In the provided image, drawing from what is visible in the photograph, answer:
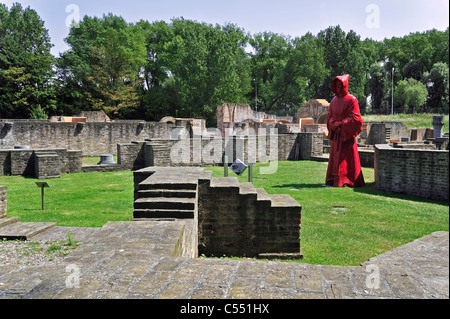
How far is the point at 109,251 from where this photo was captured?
9.57 feet

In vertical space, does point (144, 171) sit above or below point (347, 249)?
above

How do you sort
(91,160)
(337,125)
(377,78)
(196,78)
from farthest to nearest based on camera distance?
(196,78), (91,160), (337,125), (377,78)

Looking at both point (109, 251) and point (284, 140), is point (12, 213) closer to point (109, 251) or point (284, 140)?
point (109, 251)

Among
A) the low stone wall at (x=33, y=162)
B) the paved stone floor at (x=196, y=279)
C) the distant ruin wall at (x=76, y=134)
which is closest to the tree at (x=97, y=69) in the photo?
the distant ruin wall at (x=76, y=134)

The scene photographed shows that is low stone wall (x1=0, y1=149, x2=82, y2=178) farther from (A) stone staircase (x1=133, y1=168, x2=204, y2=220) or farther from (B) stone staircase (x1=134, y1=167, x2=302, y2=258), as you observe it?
(B) stone staircase (x1=134, y1=167, x2=302, y2=258)

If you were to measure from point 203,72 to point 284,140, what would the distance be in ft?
63.8

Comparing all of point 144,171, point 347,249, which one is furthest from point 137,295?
point 144,171

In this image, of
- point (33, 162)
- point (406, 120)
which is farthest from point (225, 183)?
point (406, 120)

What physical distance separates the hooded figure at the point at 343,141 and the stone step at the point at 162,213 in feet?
23.4

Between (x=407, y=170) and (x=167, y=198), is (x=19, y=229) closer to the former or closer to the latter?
(x=167, y=198)

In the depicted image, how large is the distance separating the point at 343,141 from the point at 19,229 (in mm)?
8408

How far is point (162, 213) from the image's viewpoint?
4594 millimetres

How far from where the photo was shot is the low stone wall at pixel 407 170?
27.9 ft
